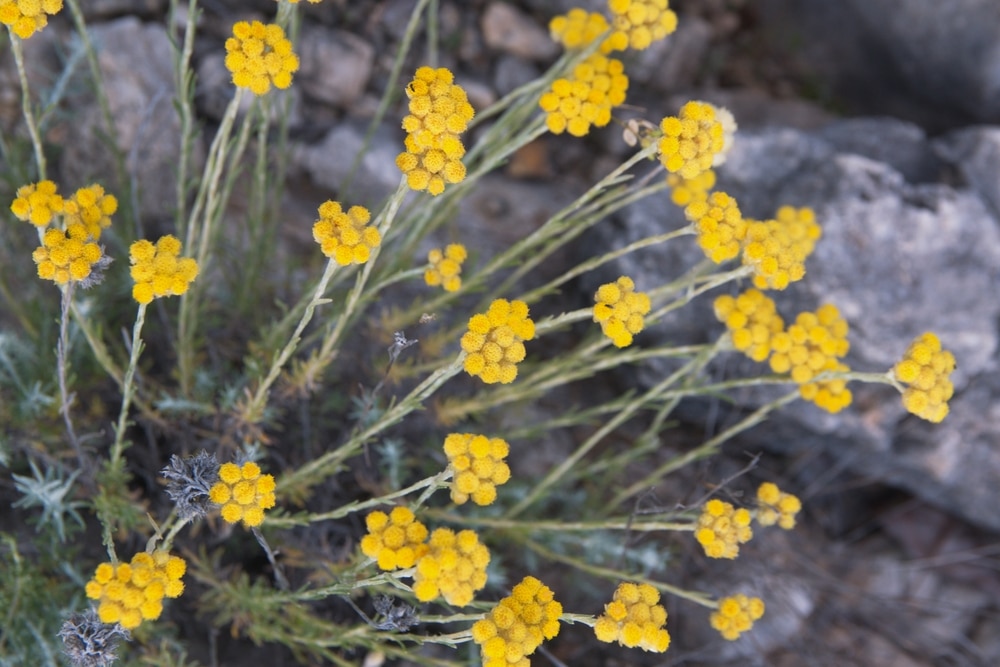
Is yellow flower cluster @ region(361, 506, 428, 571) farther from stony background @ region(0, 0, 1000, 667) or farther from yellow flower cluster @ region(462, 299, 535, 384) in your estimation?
stony background @ region(0, 0, 1000, 667)

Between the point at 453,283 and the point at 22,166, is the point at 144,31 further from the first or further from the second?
the point at 453,283

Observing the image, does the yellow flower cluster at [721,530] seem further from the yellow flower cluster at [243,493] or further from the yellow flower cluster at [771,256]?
the yellow flower cluster at [243,493]

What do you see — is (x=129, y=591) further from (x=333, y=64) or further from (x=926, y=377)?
(x=333, y=64)

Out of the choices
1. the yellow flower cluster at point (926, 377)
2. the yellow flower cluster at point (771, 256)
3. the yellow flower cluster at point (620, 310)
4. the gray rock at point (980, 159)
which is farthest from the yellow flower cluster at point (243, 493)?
the gray rock at point (980, 159)

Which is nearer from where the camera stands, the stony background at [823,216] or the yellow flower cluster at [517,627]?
the yellow flower cluster at [517,627]

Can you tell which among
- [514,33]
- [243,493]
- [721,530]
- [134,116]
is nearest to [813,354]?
[721,530]

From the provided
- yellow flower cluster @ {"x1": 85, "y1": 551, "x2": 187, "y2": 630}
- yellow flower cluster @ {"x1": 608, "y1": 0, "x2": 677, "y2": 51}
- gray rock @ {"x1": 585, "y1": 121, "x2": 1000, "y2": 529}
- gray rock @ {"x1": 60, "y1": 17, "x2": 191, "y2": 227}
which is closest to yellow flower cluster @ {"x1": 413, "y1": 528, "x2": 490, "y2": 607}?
yellow flower cluster @ {"x1": 85, "y1": 551, "x2": 187, "y2": 630}
